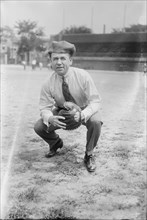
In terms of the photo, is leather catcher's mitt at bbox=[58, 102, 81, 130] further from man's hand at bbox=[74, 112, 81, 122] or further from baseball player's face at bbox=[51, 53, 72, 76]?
baseball player's face at bbox=[51, 53, 72, 76]

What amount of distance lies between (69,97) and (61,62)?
36cm

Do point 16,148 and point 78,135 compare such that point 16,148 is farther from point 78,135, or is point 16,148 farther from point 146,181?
point 146,181

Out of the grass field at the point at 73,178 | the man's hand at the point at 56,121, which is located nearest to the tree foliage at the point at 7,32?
the grass field at the point at 73,178

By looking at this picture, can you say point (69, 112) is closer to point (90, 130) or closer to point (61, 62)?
point (90, 130)

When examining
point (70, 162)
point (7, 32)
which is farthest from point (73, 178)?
point (7, 32)

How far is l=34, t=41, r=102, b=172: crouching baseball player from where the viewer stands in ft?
9.47

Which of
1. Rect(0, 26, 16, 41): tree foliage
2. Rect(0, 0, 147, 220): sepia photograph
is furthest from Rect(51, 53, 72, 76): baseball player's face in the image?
Rect(0, 26, 16, 41): tree foliage

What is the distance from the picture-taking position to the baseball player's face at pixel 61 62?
2865mm

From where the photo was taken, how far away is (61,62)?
2.88 meters

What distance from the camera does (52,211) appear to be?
2.16 meters

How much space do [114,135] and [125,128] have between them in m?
0.58

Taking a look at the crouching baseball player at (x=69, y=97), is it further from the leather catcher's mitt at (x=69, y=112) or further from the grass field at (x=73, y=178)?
the grass field at (x=73, y=178)

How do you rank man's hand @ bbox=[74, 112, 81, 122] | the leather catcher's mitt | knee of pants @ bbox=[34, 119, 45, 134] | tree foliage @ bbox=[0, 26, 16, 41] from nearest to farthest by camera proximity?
1. man's hand @ bbox=[74, 112, 81, 122]
2. the leather catcher's mitt
3. knee of pants @ bbox=[34, 119, 45, 134]
4. tree foliage @ bbox=[0, 26, 16, 41]

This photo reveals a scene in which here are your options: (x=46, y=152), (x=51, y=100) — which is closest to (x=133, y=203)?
(x=51, y=100)
